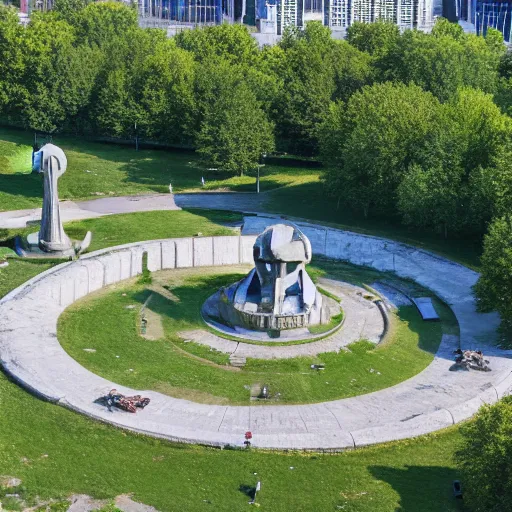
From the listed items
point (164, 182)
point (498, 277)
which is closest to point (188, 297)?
point (498, 277)

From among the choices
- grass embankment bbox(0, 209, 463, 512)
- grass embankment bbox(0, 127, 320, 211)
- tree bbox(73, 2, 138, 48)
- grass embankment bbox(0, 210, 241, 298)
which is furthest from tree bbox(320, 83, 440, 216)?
tree bbox(73, 2, 138, 48)

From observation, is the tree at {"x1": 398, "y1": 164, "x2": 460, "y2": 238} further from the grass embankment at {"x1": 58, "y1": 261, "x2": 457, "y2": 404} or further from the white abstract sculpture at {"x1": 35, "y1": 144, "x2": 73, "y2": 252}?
the white abstract sculpture at {"x1": 35, "y1": 144, "x2": 73, "y2": 252}

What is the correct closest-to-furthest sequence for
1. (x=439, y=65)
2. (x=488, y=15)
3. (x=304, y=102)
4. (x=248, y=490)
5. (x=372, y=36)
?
(x=248, y=490)
(x=439, y=65)
(x=304, y=102)
(x=372, y=36)
(x=488, y=15)

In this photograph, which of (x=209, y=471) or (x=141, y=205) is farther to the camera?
(x=141, y=205)

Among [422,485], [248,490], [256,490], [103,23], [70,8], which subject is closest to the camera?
[256,490]

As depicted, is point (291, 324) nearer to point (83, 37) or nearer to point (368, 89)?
point (368, 89)

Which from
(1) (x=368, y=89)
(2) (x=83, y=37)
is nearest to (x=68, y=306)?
(1) (x=368, y=89)

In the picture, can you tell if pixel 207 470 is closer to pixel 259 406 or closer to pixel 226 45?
pixel 259 406
